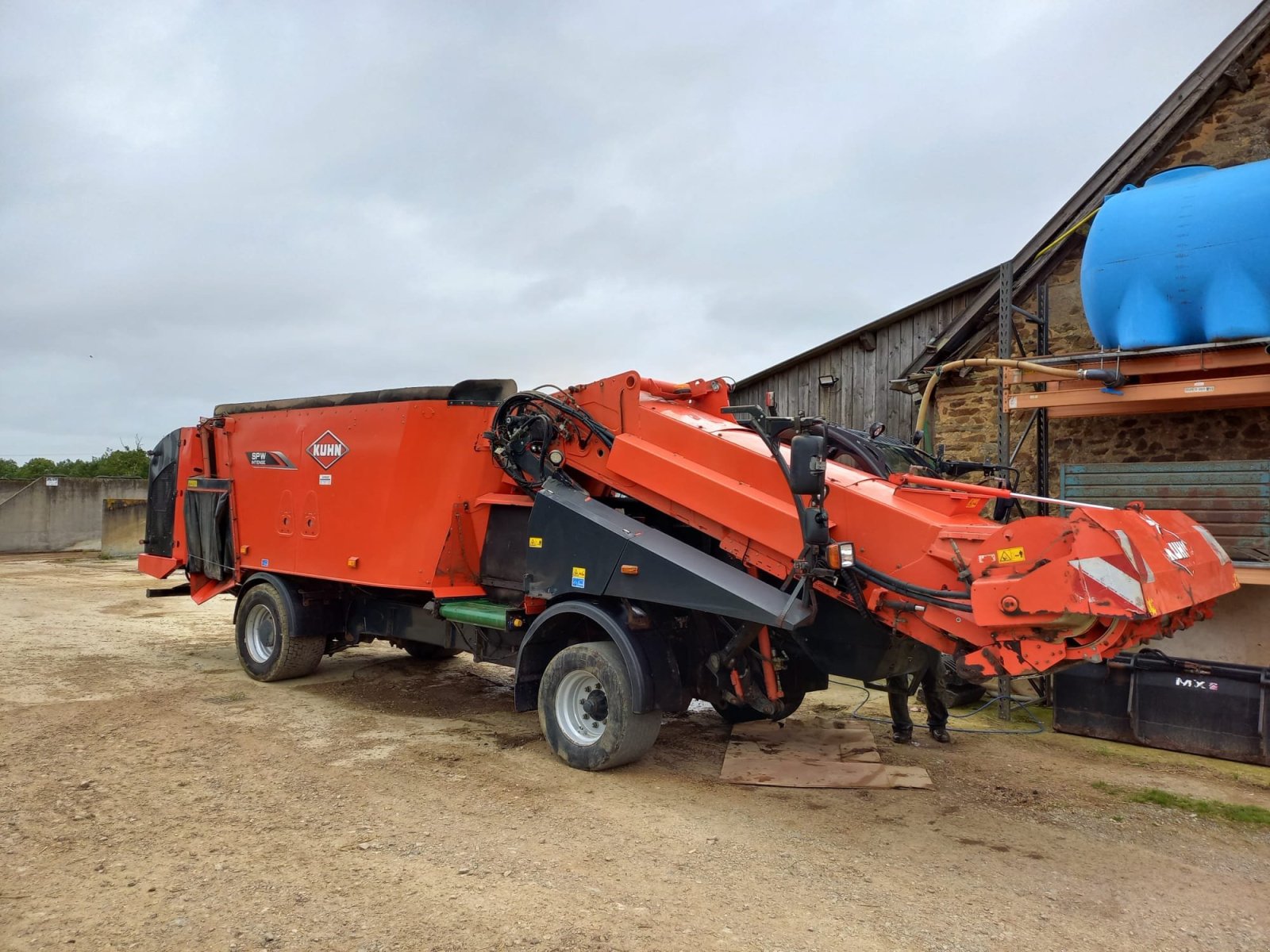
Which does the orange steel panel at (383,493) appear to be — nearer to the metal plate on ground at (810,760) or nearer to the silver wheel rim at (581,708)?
the silver wheel rim at (581,708)

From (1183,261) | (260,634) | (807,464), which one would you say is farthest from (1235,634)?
(260,634)

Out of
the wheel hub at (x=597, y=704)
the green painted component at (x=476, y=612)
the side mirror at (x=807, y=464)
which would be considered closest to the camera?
the side mirror at (x=807, y=464)

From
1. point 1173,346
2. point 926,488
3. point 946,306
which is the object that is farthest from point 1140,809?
point 946,306

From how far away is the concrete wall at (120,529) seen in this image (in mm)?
22375

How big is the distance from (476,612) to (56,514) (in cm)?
2242

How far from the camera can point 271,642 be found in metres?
8.35

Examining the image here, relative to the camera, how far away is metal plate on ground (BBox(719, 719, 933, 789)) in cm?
559

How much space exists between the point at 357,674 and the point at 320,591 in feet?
3.91

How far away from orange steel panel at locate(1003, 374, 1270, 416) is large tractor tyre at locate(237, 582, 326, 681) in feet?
21.8

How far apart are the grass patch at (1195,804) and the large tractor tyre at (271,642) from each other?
6.40 meters

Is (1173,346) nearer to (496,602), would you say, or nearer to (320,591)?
(496,602)

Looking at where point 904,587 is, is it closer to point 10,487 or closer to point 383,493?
point 383,493

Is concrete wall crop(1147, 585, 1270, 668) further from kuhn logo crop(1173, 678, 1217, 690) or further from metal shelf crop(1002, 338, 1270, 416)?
metal shelf crop(1002, 338, 1270, 416)

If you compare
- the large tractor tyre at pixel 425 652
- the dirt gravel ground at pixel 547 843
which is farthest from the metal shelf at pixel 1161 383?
the large tractor tyre at pixel 425 652
